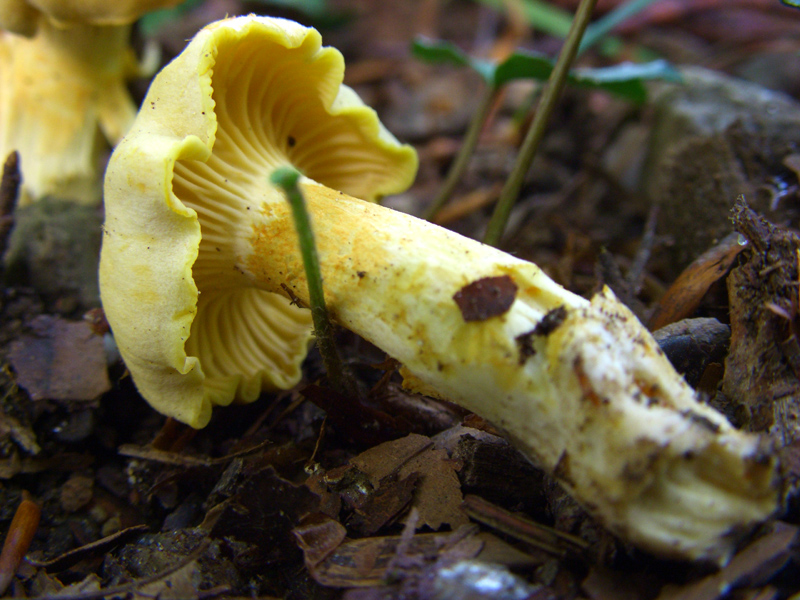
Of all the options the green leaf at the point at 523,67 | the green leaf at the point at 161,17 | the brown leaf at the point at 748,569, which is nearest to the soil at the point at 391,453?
the brown leaf at the point at 748,569

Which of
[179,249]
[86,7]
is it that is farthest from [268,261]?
[86,7]

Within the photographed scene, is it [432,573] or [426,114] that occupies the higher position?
[426,114]

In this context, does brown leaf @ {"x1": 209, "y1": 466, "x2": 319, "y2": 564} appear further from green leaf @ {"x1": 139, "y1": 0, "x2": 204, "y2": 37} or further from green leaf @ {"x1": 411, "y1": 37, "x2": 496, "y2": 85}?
green leaf @ {"x1": 139, "y1": 0, "x2": 204, "y2": 37}

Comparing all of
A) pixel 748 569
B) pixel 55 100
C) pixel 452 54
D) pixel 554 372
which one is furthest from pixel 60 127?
pixel 748 569

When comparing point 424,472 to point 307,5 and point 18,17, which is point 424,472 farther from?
point 307,5

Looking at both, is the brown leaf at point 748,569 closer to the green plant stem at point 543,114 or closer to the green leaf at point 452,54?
the green plant stem at point 543,114

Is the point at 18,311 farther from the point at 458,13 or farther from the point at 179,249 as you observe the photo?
the point at 458,13
